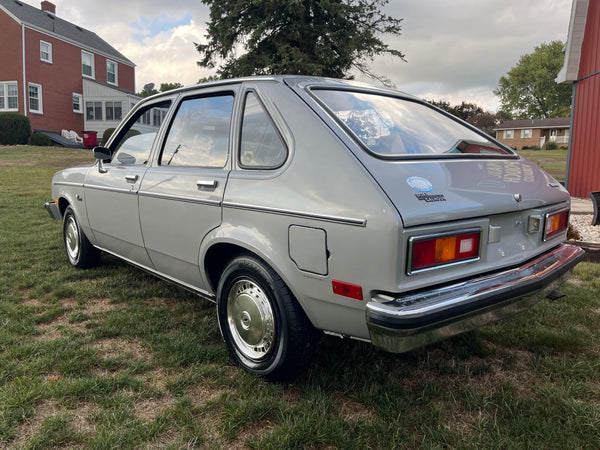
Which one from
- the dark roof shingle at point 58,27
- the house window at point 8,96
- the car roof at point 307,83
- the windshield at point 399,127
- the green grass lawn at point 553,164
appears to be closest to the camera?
the windshield at point 399,127

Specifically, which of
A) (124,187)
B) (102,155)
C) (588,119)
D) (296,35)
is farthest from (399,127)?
(296,35)

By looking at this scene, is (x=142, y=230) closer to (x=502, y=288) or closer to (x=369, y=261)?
(x=369, y=261)

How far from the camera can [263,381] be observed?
2.67m

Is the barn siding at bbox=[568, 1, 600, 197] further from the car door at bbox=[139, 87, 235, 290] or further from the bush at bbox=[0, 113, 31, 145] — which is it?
the bush at bbox=[0, 113, 31, 145]

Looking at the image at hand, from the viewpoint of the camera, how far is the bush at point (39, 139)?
952 inches

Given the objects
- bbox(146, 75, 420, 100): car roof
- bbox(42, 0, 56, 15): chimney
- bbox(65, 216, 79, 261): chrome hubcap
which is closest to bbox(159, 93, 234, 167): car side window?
bbox(146, 75, 420, 100): car roof

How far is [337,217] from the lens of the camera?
216 cm

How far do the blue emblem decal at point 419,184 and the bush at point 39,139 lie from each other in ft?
86.7

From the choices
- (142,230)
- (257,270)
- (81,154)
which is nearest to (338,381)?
(257,270)

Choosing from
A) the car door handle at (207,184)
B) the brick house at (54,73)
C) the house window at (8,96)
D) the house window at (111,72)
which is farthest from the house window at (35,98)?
the car door handle at (207,184)

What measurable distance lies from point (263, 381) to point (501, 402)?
130cm

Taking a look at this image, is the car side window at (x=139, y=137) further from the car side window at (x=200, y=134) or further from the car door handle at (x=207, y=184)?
the car door handle at (x=207, y=184)

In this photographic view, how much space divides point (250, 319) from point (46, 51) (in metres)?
30.2

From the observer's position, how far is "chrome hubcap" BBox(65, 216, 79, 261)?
16.1 feet
